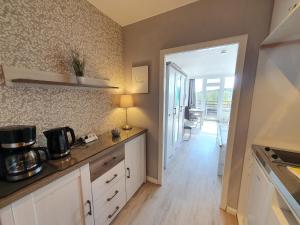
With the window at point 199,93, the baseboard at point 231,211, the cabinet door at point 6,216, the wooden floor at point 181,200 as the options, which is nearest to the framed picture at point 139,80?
the wooden floor at point 181,200

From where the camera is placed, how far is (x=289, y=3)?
938 mm

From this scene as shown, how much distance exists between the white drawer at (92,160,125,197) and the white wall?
4.99ft

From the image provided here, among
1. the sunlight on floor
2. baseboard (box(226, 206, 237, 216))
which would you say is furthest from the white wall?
the sunlight on floor

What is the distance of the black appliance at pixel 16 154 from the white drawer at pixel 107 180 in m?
0.53

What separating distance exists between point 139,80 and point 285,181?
1.81 meters

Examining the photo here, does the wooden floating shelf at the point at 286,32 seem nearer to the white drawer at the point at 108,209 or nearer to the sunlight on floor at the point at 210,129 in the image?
the white drawer at the point at 108,209

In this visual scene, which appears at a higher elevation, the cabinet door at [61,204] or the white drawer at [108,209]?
the cabinet door at [61,204]

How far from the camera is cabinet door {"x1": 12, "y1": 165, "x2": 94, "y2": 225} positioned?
0.80 meters

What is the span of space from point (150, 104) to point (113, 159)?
95 centimetres

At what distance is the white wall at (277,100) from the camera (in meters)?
1.20

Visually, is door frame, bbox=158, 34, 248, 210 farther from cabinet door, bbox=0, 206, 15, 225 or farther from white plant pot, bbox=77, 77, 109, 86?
cabinet door, bbox=0, 206, 15, 225

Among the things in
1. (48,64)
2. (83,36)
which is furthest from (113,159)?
(83,36)

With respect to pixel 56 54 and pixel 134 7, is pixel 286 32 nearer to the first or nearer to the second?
pixel 134 7

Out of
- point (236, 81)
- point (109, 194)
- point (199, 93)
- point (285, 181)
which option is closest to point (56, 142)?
point (109, 194)
